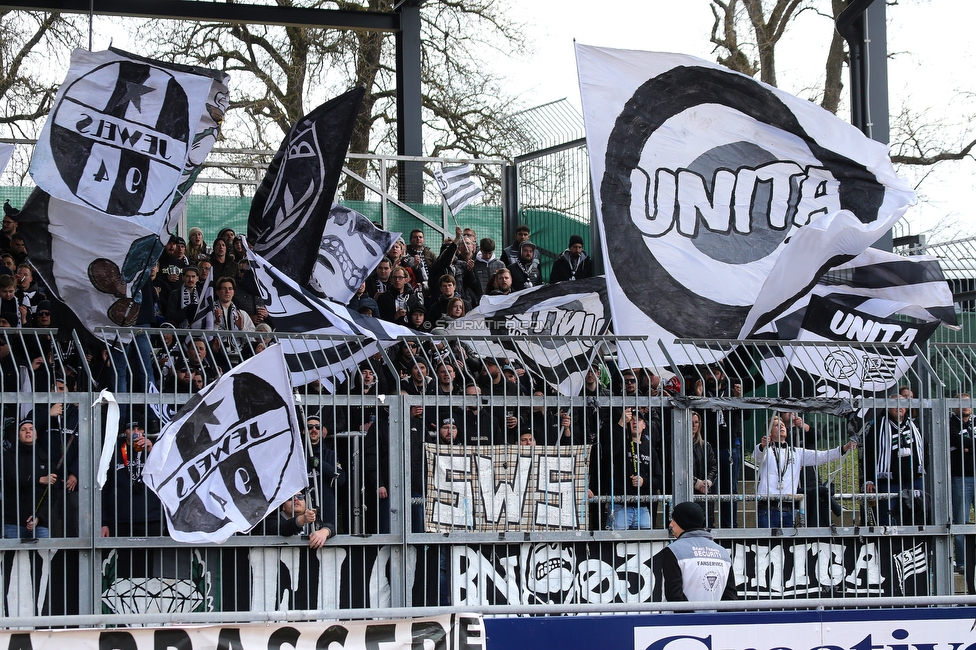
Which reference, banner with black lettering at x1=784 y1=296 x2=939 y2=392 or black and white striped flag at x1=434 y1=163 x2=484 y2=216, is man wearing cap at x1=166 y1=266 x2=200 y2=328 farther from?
banner with black lettering at x1=784 y1=296 x2=939 y2=392

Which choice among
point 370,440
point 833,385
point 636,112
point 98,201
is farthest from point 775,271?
point 98,201

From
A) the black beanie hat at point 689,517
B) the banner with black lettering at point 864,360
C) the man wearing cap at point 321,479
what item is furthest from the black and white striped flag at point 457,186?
the black beanie hat at point 689,517

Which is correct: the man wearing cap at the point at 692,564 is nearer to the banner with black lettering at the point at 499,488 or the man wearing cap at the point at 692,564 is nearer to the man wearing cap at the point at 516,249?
the banner with black lettering at the point at 499,488

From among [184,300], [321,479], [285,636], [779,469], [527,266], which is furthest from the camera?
[527,266]

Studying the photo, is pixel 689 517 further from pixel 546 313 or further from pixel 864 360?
pixel 546 313

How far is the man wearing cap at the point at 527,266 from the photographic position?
1636 cm

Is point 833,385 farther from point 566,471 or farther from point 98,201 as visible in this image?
point 98,201

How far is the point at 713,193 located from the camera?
1220 cm

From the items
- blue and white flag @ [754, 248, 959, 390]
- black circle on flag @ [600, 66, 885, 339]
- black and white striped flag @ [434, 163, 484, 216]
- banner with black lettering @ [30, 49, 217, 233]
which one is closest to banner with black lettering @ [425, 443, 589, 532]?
black circle on flag @ [600, 66, 885, 339]

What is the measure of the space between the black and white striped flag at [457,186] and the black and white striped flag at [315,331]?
6130mm

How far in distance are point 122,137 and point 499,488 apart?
4.57 m

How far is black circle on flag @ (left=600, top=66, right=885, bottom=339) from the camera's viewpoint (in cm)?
1151

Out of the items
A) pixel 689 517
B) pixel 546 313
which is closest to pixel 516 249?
pixel 546 313

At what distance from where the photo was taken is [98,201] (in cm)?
1056
